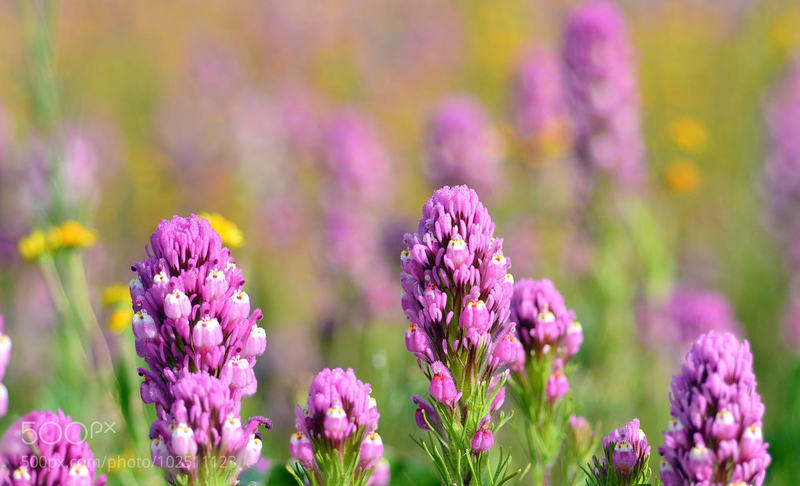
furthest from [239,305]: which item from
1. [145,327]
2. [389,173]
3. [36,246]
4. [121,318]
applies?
[389,173]

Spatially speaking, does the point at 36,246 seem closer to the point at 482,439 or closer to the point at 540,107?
the point at 482,439

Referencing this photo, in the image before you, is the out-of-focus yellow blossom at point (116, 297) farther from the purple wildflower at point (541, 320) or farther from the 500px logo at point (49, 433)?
the purple wildflower at point (541, 320)

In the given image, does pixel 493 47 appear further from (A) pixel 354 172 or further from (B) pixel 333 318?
(B) pixel 333 318

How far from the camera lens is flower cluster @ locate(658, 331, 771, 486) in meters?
1.90

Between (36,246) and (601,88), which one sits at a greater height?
(601,88)

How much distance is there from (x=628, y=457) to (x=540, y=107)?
16.6ft

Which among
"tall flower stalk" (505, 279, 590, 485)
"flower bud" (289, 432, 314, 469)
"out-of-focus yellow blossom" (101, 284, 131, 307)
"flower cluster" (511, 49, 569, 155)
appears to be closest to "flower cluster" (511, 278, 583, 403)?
"tall flower stalk" (505, 279, 590, 485)

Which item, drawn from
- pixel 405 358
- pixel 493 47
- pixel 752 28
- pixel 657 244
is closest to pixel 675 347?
pixel 657 244

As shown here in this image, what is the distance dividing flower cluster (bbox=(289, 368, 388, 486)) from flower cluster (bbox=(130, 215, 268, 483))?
15cm

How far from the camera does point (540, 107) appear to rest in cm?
694

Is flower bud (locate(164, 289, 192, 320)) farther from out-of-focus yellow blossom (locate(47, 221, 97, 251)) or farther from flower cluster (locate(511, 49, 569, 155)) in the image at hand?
flower cluster (locate(511, 49, 569, 155))

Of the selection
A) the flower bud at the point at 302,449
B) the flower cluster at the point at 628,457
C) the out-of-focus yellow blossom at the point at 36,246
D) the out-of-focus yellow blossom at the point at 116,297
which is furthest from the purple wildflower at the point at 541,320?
the out-of-focus yellow blossom at the point at 36,246

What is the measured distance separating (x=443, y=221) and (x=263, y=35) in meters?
10.4

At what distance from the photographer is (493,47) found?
11.6 metres
